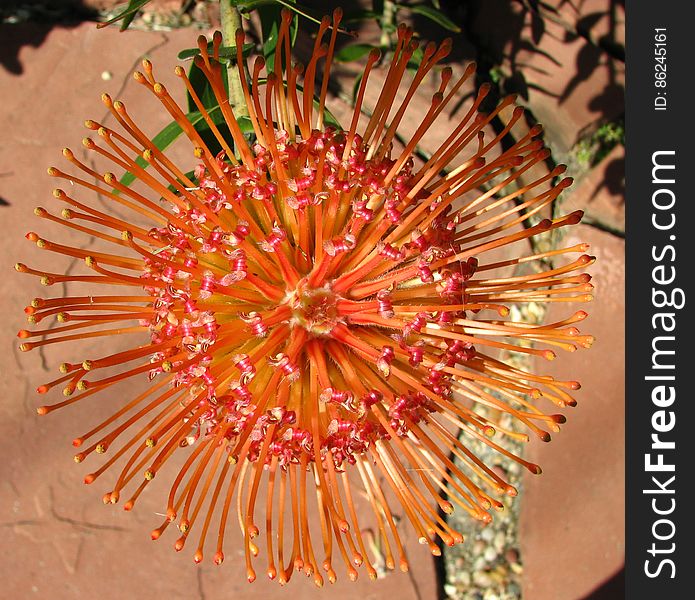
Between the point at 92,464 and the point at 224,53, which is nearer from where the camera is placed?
the point at 224,53

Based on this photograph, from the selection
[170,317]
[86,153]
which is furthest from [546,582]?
[86,153]

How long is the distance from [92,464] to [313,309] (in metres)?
0.66

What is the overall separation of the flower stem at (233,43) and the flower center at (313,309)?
0.26 meters

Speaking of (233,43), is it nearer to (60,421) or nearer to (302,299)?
(302,299)

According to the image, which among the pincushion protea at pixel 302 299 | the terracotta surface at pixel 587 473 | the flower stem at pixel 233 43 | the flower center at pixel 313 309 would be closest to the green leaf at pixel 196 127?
the flower stem at pixel 233 43

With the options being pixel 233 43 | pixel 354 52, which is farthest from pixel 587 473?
pixel 233 43

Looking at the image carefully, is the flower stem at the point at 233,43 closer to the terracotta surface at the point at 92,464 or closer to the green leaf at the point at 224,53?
the green leaf at the point at 224,53

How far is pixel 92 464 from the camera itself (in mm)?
1034

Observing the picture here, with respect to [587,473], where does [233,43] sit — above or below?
above

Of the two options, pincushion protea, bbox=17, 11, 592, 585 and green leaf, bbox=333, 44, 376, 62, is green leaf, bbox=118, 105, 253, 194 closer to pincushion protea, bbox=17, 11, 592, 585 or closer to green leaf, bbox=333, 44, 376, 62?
pincushion protea, bbox=17, 11, 592, 585

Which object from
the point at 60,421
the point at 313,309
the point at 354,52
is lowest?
the point at 60,421

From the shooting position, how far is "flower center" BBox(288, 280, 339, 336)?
550mm

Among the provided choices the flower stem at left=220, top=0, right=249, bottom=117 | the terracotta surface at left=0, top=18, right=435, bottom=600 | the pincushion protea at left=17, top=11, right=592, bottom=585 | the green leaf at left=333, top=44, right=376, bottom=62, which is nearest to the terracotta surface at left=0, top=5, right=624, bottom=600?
the terracotta surface at left=0, top=18, right=435, bottom=600

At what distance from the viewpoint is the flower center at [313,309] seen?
0.55 m
